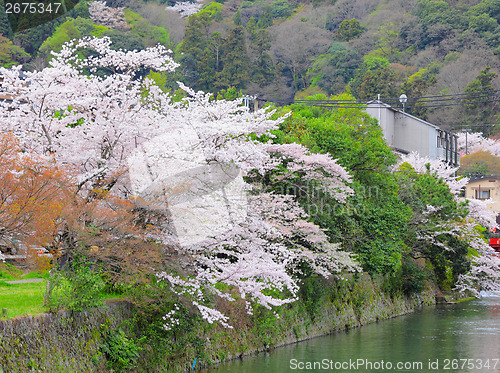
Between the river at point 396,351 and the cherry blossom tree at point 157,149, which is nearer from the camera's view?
the cherry blossom tree at point 157,149

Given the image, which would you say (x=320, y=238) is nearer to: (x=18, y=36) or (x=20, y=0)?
(x=20, y=0)

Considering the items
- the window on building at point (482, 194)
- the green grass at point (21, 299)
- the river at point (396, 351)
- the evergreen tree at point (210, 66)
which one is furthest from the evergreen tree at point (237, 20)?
the green grass at point (21, 299)

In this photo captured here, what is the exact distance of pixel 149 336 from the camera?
16359mm

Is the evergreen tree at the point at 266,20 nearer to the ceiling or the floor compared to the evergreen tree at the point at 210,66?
nearer to the ceiling

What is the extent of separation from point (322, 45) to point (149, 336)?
7704 centimetres

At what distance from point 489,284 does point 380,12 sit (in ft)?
209

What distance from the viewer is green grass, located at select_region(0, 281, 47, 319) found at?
13.6 meters

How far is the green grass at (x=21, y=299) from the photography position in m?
13.6

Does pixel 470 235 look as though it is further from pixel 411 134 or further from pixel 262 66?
pixel 262 66

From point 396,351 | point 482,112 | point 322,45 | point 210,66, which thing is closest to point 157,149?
point 396,351

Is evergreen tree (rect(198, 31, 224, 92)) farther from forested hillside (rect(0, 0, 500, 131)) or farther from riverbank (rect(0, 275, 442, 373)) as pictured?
riverbank (rect(0, 275, 442, 373))

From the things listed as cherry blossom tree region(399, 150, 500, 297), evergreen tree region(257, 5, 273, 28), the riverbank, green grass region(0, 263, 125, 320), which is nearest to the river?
the riverbank

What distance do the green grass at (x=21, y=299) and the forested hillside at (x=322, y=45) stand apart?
158 feet

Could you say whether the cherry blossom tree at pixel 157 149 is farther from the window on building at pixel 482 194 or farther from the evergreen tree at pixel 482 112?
the evergreen tree at pixel 482 112
